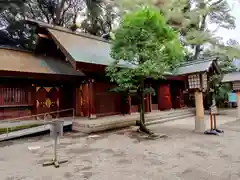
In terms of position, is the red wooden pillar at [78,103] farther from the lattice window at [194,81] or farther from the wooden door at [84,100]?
the lattice window at [194,81]

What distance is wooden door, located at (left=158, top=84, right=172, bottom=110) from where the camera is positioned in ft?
48.2

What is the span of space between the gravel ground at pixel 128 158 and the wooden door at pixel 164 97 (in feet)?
22.0

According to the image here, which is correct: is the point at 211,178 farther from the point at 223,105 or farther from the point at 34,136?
the point at 223,105

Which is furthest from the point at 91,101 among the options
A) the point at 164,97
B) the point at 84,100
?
the point at 164,97

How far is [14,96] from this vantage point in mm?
9844

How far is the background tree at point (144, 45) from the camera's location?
744cm

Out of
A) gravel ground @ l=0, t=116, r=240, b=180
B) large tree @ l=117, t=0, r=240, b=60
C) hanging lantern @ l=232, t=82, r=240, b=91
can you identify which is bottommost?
gravel ground @ l=0, t=116, r=240, b=180

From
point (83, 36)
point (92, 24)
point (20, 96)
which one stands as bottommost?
point (20, 96)

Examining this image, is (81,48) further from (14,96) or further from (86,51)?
(14,96)

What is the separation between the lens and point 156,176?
4051mm

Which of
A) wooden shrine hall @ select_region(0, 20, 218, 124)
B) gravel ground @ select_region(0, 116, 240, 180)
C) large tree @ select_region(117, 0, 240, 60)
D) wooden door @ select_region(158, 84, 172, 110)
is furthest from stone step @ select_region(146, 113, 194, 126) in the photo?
large tree @ select_region(117, 0, 240, 60)

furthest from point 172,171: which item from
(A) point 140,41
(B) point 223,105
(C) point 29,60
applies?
(B) point 223,105

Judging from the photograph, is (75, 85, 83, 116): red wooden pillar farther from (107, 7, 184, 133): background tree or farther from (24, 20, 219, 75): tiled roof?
(107, 7, 184, 133): background tree

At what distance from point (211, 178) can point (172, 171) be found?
2.54ft
